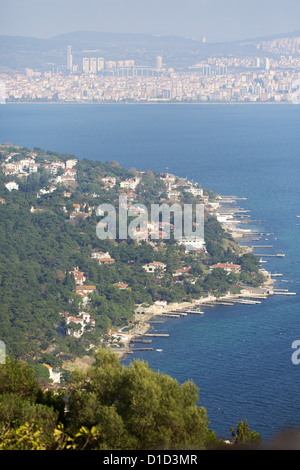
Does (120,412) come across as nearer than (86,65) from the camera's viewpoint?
Yes

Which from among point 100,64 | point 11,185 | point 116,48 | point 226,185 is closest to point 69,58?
point 100,64

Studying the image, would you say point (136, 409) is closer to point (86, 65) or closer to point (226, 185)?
point (226, 185)

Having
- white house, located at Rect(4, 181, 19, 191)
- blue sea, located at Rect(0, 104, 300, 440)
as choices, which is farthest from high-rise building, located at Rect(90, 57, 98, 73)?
white house, located at Rect(4, 181, 19, 191)

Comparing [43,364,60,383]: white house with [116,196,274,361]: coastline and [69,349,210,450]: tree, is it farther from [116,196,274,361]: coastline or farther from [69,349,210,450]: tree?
[69,349,210,450]: tree
